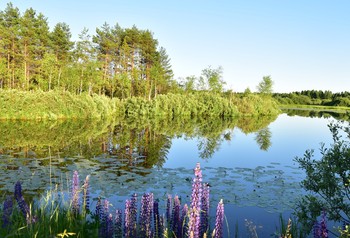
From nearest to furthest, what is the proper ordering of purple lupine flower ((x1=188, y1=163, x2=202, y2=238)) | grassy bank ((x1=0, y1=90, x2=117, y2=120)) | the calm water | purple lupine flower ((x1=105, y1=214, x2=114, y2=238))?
1. purple lupine flower ((x1=188, y1=163, x2=202, y2=238))
2. purple lupine flower ((x1=105, y1=214, x2=114, y2=238))
3. the calm water
4. grassy bank ((x1=0, y1=90, x2=117, y2=120))

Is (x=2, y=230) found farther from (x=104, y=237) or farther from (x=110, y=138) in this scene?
(x=110, y=138)

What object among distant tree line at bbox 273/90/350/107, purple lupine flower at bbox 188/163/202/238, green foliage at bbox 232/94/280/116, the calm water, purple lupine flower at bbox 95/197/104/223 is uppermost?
distant tree line at bbox 273/90/350/107

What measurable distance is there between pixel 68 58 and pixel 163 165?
58.7m

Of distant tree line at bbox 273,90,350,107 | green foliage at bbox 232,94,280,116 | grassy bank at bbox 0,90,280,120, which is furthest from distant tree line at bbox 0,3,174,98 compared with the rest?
distant tree line at bbox 273,90,350,107

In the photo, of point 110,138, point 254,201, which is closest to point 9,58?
point 110,138

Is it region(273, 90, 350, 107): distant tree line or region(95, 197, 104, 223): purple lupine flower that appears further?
region(273, 90, 350, 107): distant tree line

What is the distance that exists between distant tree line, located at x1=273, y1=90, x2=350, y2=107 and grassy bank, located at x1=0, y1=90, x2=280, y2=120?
235ft

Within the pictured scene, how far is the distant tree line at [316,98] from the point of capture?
127m

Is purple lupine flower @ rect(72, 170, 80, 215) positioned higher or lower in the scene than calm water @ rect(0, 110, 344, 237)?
higher

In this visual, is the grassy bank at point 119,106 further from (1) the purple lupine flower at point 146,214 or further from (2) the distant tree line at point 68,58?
(1) the purple lupine flower at point 146,214

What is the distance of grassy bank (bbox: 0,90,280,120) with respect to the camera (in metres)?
37.3

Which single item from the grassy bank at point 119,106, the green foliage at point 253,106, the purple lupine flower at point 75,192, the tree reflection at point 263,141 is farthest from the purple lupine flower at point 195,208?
the green foliage at point 253,106

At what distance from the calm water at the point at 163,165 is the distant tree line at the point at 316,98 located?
109140mm

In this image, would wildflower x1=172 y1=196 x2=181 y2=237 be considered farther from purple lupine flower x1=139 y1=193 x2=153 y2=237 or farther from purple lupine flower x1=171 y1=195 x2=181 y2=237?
purple lupine flower x1=139 y1=193 x2=153 y2=237
